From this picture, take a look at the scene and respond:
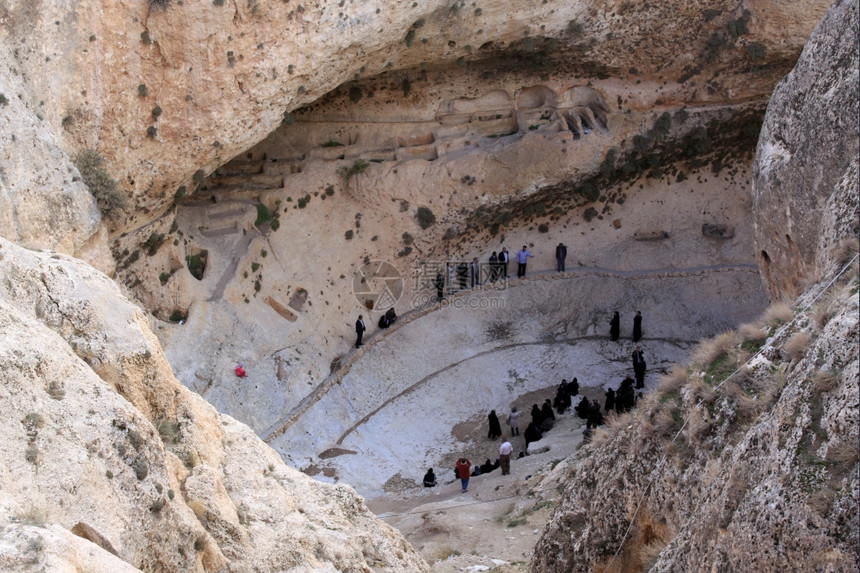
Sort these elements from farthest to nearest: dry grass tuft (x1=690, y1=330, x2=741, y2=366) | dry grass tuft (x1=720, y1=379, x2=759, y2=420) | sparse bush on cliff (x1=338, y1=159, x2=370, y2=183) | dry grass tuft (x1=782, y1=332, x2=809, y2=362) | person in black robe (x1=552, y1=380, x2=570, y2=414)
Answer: sparse bush on cliff (x1=338, y1=159, x2=370, y2=183) → person in black robe (x1=552, y1=380, x2=570, y2=414) → dry grass tuft (x1=690, y1=330, x2=741, y2=366) → dry grass tuft (x1=720, y1=379, x2=759, y2=420) → dry grass tuft (x1=782, y1=332, x2=809, y2=362)

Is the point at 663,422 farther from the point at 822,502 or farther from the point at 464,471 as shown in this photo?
the point at 464,471

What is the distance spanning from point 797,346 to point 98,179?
13289mm

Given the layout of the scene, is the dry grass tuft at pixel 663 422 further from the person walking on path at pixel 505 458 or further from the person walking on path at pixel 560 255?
the person walking on path at pixel 560 255

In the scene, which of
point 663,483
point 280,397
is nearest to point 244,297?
point 280,397

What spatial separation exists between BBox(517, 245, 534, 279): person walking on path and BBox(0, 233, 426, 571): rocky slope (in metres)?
14.8

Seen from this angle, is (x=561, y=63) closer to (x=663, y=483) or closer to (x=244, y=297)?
(x=244, y=297)

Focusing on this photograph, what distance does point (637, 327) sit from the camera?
2473 centimetres

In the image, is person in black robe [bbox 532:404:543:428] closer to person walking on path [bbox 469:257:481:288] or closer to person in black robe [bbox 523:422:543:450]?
person in black robe [bbox 523:422:543:450]

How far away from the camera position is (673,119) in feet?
81.6

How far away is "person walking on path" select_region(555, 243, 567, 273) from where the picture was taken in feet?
83.2

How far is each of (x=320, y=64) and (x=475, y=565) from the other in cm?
1097

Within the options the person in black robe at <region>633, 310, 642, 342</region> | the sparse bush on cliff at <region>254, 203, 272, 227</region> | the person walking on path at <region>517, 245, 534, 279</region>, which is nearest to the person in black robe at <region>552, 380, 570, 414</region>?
the person in black robe at <region>633, 310, 642, 342</region>

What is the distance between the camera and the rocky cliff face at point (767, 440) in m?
6.28

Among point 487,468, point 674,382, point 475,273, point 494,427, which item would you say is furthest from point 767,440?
point 475,273
